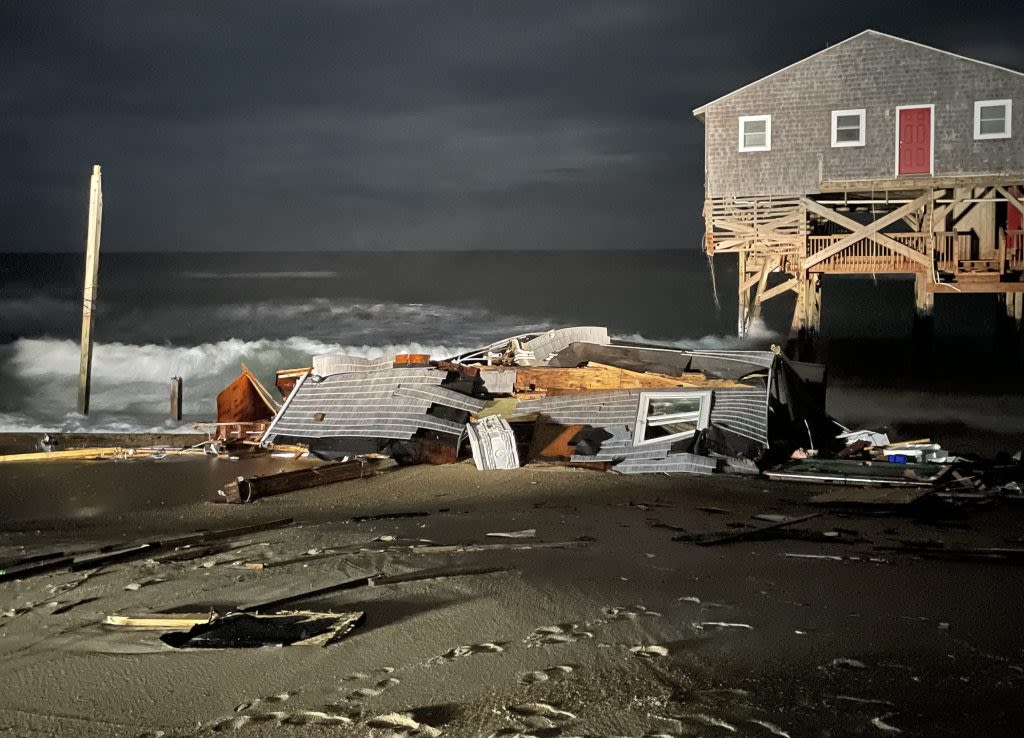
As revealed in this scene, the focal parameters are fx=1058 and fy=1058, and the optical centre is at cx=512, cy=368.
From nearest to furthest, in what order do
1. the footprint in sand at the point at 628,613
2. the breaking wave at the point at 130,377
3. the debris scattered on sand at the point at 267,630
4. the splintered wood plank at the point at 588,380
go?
the debris scattered on sand at the point at 267,630 < the footprint in sand at the point at 628,613 < the splintered wood plank at the point at 588,380 < the breaking wave at the point at 130,377

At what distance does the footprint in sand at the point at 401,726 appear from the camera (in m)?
5.61

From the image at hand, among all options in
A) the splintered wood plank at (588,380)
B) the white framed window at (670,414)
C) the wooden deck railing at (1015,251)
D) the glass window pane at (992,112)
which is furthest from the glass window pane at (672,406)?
the glass window pane at (992,112)

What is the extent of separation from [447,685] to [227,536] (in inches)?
175

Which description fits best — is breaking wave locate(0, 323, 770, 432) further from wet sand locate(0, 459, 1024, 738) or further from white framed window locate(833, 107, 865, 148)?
wet sand locate(0, 459, 1024, 738)

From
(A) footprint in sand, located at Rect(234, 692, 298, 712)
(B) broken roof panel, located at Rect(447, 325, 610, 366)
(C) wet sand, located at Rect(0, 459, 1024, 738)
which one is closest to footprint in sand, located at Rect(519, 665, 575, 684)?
(C) wet sand, located at Rect(0, 459, 1024, 738)

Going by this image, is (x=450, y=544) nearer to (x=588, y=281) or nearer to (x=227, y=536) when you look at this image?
(x=227, y=536)

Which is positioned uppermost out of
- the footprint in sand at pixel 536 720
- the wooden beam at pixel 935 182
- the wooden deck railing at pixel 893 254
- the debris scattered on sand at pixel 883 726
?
the wooden beam at pixel 935 182

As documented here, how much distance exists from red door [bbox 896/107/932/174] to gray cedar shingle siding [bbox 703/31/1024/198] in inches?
8.0

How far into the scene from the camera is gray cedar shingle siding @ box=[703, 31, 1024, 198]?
27078mm

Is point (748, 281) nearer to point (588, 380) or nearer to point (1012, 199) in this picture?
point (1012, 199)

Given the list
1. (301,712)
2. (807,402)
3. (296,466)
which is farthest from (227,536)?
(807,402)

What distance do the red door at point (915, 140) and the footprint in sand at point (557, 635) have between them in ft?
78.0

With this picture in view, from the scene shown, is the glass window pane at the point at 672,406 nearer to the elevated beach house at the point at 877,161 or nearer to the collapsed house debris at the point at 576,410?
the collapsed house debris at the point at 576,410

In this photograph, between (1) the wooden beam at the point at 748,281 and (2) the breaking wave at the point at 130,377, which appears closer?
(2) the breaking wave at the point at 130,377
